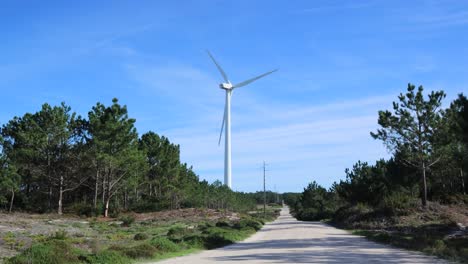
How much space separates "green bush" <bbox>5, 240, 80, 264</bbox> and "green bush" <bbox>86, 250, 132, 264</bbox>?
494 millimetres

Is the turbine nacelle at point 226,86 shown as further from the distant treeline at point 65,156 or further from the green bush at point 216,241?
the green bush at point 216,241

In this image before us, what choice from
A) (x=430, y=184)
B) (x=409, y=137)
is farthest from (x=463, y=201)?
(x=409, y=137)

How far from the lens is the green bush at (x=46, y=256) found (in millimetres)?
14469

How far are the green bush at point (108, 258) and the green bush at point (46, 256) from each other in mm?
494

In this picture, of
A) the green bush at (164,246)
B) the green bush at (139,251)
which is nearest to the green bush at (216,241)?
the green bush at (164,246)

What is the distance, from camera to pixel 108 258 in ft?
53.9

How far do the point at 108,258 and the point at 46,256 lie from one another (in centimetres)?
212

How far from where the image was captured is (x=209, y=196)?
349 feet

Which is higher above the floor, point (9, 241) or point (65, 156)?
point (65, 156)

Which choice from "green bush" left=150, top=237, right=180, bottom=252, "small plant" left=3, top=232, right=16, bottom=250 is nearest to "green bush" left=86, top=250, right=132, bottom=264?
"green bush" left=150, top=237, right=180, bottom=252

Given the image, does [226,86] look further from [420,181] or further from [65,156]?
[420,181]

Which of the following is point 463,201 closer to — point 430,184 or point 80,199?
point 430,184

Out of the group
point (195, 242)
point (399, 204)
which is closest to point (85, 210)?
point (399, 204)

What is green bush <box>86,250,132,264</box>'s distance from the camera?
16.0 m
